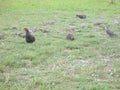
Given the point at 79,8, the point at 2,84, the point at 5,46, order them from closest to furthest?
the point at 2,84 < the point at 5,46 < the point at 79,8

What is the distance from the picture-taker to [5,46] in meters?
10.0

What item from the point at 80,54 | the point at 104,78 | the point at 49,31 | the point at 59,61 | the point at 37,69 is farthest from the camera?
the point at 49,31

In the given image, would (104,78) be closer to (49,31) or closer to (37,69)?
(37,69)

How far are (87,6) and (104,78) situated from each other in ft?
54.3

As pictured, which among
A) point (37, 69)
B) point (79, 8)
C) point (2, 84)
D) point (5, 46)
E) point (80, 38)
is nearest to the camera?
point (2, 84)

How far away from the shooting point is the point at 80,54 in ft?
29.8

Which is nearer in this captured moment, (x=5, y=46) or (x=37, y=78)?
(x=37, y=78)

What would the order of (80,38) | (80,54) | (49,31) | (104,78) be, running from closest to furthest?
1. (104,78)
2. (80,54)
3. (80,38)
4. (49,31)

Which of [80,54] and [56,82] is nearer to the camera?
[56,82]

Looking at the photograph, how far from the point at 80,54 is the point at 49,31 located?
3.71 meters

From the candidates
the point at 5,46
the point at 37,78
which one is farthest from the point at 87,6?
the point at 37,78

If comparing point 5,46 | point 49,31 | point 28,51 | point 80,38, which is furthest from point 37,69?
point 49,31

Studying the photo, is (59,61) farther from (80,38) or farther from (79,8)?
(79,8)

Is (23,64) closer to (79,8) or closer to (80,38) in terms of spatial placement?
(80,38)
